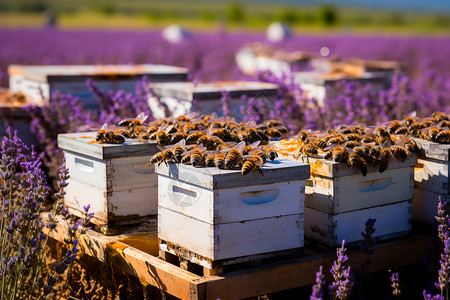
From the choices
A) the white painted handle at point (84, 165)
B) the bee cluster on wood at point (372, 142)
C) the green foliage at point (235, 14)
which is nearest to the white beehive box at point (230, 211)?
the bee cluster on wood at point (372, 142)

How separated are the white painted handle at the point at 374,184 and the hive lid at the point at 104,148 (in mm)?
1251

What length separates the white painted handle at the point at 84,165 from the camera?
12.2ft

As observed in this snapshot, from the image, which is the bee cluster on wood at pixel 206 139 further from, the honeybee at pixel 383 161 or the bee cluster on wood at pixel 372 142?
the honeybee at pixel 383 161

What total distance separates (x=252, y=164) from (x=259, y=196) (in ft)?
0.74

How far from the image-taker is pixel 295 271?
3.15 m

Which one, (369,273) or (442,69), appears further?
(442,69)

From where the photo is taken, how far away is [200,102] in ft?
17.1

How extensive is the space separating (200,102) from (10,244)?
2.45 m

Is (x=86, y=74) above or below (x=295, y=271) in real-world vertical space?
above

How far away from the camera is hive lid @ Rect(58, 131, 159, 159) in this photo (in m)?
3.53

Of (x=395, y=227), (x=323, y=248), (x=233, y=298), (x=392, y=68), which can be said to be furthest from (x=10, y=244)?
(x=392, y=68)

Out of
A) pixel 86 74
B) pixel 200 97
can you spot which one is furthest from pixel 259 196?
pixel 86 74

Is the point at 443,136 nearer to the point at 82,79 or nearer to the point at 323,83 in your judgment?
the point at 323,83

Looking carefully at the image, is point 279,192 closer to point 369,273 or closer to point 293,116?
point 369,273
